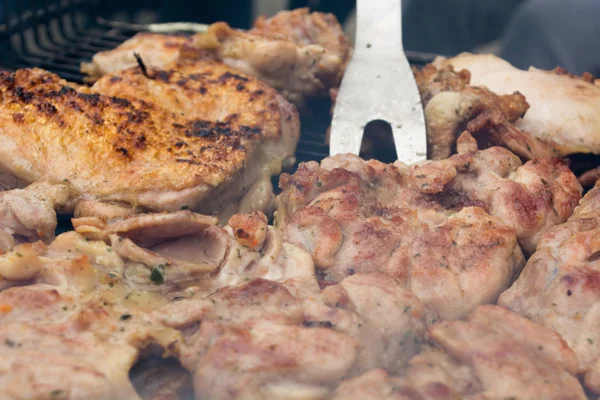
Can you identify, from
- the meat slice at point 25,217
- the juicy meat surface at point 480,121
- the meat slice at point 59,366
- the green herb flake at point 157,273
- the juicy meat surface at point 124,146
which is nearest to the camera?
the meat slice at point 59,366

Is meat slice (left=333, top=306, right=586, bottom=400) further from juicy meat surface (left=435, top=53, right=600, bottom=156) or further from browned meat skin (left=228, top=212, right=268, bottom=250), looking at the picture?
juicy meat surface (left=435, top=53, right=600, bottom=156)

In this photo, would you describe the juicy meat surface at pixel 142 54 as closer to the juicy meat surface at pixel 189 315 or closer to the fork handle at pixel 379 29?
the fork handle at pixel 379 29

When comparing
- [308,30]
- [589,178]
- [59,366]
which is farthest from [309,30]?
[59,366]

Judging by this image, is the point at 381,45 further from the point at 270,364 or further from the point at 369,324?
the point at 270,364

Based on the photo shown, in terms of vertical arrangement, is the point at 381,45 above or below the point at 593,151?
above

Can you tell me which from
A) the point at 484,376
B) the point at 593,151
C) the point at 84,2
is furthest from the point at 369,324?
the point at 84,2

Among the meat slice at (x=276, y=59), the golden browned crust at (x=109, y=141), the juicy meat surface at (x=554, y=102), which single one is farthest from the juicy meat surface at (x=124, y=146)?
the juicy meat surface at (x=554, y=102)
